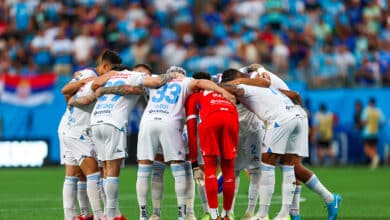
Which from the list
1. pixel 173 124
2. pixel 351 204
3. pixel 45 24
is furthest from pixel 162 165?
pixel 45 24

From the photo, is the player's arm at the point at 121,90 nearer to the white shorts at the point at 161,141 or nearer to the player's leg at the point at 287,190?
the white shorts at the point at 161,141

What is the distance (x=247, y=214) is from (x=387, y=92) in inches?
720

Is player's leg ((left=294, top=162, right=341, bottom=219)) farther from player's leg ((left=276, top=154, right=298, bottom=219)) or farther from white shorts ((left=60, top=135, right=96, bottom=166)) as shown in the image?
white shorts ((left=60, top=135, right=96, bottom=166))

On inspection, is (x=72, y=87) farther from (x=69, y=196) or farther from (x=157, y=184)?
(x=157, y=184)

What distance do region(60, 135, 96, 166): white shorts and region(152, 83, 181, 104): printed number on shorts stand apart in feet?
3.73

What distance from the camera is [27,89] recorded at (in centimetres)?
3253

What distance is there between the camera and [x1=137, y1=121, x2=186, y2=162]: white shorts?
15.1 meters

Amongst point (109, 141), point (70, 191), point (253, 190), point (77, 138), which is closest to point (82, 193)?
point (70, 191)

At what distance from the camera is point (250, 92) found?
1574 cm

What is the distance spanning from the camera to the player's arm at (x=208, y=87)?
15.2 m

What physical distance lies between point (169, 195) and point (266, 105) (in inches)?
274

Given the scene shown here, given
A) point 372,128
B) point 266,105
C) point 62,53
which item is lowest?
point 266,105

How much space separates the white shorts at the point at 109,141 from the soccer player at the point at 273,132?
1805 mm

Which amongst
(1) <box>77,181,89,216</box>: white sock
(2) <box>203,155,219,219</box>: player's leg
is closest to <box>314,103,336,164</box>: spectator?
(1) <box>77,181,89,216</box>: white sock
